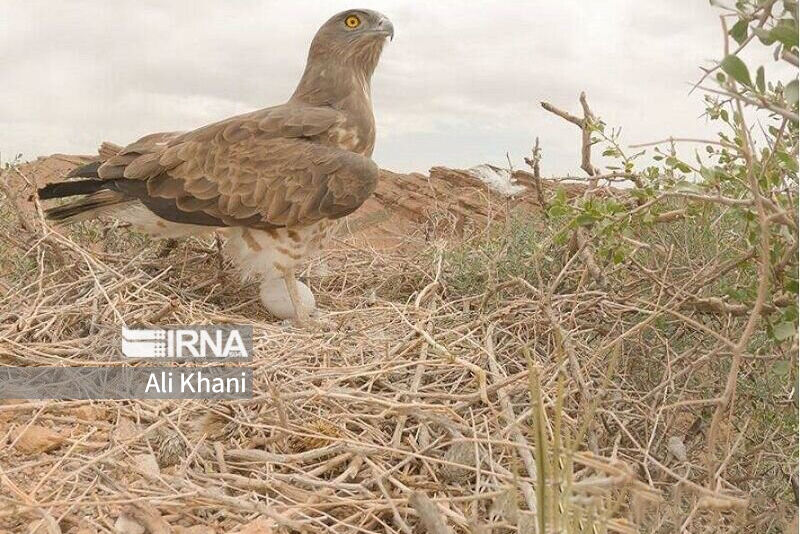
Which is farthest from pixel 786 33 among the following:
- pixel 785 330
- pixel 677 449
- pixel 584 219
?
pixel 677 449

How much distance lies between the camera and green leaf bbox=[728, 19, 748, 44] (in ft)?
7.68

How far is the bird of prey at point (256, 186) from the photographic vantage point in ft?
14.5

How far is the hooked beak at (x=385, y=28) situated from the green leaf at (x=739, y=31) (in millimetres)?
2979

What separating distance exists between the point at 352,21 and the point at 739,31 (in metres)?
3.16

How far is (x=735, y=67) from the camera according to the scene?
212 cm

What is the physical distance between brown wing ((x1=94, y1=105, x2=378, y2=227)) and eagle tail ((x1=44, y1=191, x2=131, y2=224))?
0.10m

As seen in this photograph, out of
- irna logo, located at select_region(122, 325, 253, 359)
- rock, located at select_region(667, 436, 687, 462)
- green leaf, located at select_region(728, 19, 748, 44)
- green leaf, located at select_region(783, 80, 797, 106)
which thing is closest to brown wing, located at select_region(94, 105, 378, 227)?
irna logo, located at select_region(122, 325, 253, 359)

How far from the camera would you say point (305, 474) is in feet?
9.10

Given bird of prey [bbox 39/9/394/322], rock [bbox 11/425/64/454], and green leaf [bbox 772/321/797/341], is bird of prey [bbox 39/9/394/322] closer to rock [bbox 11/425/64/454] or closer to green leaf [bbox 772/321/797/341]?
rock [bbox 11/425/64/454]

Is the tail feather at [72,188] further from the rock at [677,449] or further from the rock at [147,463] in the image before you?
the rock at [677,449]

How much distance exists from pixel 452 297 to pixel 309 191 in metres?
1.06

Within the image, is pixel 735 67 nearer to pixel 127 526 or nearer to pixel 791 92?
pixel 791 92

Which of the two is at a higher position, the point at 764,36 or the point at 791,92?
the point at 764,36

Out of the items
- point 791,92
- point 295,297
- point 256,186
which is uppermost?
point 256,186
